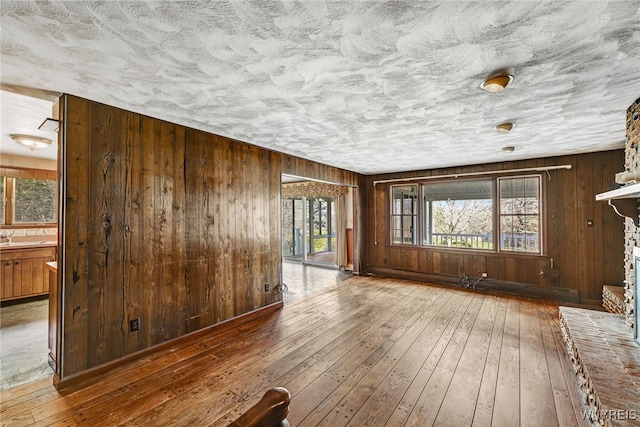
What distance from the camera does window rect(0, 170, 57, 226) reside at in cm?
465

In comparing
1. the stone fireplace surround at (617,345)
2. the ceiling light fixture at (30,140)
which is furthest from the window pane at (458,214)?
the ceiling light fixture at (30,140)

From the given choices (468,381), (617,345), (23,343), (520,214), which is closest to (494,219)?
(520,214)

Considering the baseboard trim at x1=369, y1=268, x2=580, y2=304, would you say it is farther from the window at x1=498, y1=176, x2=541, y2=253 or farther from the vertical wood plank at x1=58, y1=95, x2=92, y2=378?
the vertical wood plank at x1=58, y1=95, x2=92, y2=378

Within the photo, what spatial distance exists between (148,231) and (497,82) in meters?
3.31

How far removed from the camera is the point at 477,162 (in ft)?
16.9

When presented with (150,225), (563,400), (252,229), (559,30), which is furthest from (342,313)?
(559,30)

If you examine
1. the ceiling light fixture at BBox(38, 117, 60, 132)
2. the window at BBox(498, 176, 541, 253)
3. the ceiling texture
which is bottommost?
the window at BBox(498, 176, 541, 253)

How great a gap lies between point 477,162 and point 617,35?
390cm

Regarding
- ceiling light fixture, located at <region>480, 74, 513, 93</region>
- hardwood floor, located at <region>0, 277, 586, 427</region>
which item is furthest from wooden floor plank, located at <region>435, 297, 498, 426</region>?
ceiling light fixture, located at <region>480, 74, 513, 93</region>

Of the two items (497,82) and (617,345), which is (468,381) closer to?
(617,345)

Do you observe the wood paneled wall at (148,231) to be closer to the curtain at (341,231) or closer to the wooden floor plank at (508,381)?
the wooden floor plank at (508,381)

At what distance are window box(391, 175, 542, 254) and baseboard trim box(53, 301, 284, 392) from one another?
3722 millimetres

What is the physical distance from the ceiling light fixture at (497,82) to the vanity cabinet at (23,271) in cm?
636

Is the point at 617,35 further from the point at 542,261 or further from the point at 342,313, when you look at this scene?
the point at 542,261
